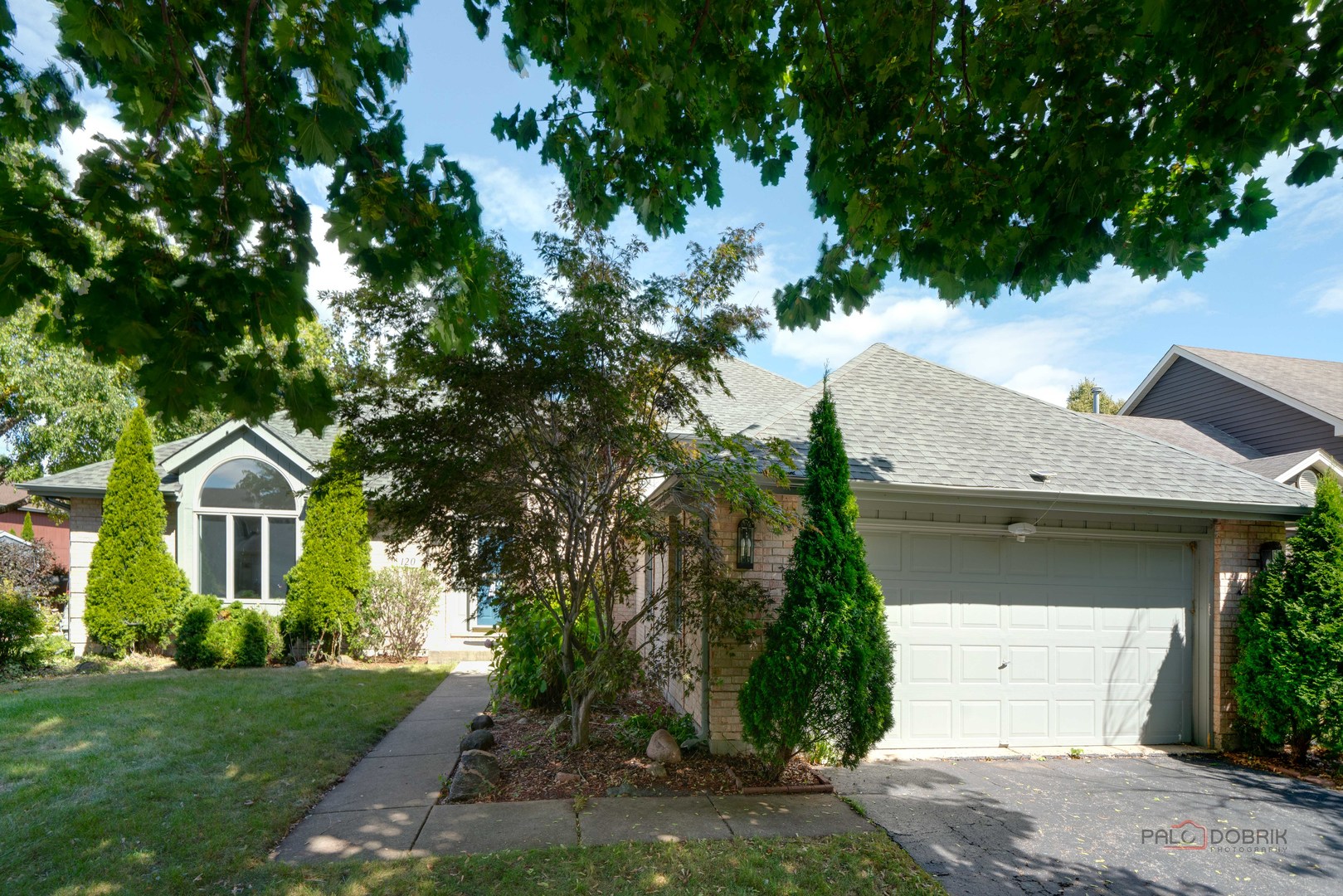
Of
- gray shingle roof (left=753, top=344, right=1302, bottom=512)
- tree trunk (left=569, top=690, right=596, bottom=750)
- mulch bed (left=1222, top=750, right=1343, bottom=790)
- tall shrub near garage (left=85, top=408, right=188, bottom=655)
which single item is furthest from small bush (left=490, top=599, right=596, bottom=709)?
tall shrub near garage (left=85, top=408, right=188, bottom=655)

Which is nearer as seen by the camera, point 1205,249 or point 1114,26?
point 1114,26

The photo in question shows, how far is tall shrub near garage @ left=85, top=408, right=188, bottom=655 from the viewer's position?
37.3 ft

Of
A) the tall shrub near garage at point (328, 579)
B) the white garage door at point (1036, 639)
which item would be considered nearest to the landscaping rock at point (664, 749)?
the white garage door at point (1036, 639)

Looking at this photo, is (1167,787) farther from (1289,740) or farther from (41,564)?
(41,564)

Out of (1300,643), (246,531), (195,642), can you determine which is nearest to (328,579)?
(195,642)

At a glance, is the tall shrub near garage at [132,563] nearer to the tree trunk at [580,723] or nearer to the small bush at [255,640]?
the small bush at [255,640]

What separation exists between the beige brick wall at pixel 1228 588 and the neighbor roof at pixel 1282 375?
290 inches

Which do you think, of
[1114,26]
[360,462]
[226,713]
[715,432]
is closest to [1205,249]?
[1114,26]

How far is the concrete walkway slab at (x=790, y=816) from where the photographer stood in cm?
497

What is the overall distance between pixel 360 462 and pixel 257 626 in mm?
7755

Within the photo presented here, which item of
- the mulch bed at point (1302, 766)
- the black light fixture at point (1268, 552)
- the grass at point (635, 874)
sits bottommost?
the mulch bed at point (1302, 766)

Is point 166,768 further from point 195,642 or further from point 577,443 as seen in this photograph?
point 195,642

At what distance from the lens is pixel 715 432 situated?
5770mm

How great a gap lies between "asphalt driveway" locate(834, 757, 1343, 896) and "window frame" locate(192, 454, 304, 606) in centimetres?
1088
